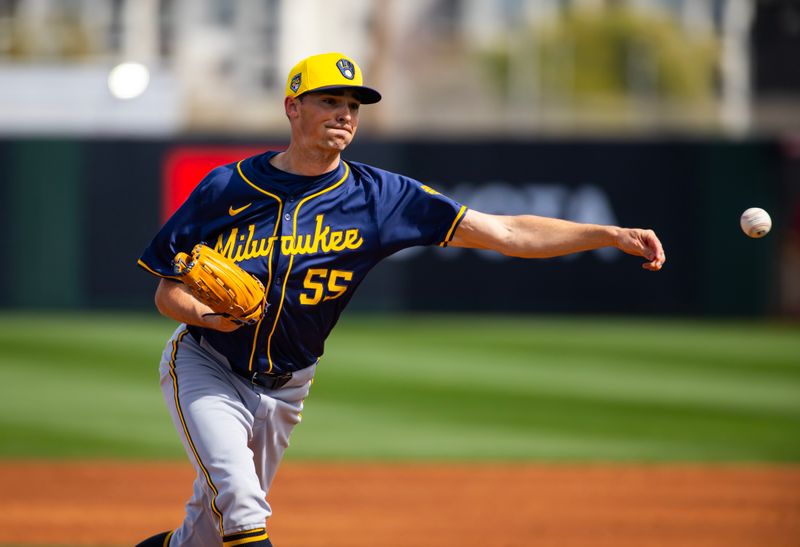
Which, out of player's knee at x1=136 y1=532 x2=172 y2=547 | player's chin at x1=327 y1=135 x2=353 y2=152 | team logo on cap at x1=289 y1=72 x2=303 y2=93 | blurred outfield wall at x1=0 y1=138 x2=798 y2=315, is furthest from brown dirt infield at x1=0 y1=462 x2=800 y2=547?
blurred outfield wall at x1=0 y1=138 x2=798 y2=315

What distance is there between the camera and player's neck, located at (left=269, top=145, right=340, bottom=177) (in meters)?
4.62

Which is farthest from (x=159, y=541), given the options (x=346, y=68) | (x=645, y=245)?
(x=645, y=245)

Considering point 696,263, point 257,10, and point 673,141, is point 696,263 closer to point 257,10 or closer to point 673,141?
point 673,141

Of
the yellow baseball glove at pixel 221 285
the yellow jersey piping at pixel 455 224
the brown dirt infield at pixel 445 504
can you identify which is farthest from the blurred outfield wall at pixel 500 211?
the yellow baseball glove at pixel 221 285

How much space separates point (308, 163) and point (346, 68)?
369 millimetres

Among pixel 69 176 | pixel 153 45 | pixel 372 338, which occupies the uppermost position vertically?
pixel 153 45

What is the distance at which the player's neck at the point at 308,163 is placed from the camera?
462 cm

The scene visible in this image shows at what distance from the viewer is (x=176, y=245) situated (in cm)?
454

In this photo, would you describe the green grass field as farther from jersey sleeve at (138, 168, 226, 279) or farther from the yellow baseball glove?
the yellow baseball glove

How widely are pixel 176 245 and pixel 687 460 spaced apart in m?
5.55

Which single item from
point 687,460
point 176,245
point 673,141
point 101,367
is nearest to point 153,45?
point 673,141

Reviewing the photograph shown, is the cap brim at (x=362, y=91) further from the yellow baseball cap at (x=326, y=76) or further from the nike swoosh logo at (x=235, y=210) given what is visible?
the nike swoosh logo at (x=235, y=210)

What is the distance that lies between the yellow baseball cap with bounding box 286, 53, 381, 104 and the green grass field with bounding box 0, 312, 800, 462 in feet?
16.6

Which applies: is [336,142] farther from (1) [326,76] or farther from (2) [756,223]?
(2) [756,223]
